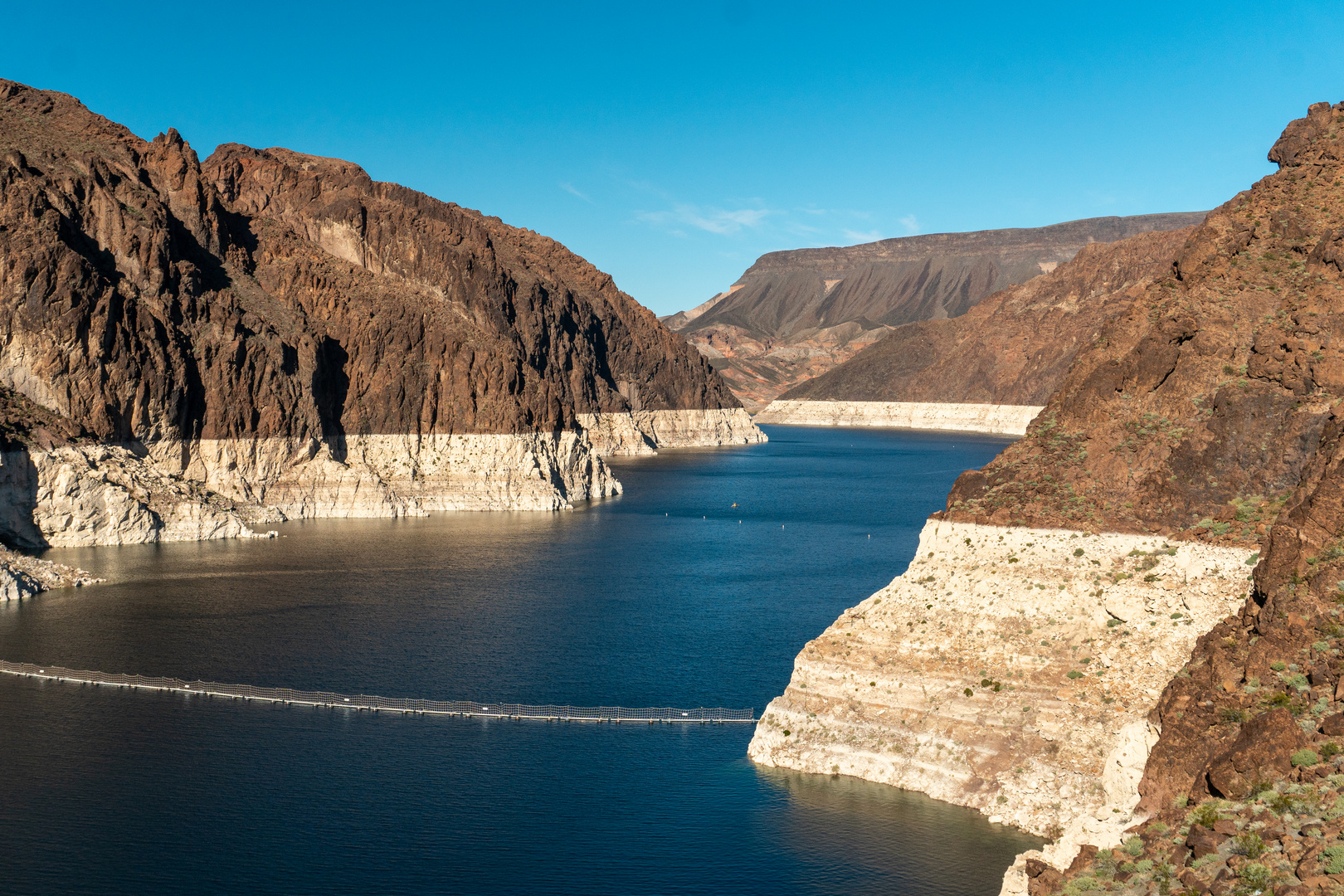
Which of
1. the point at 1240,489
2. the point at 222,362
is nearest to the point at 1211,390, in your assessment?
the point at 1240,489

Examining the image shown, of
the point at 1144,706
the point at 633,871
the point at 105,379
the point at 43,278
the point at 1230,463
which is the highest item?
the point at 43,278

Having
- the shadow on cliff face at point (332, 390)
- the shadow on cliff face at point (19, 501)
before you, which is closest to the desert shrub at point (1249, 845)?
the shadow on cliff face at point (19, 501)

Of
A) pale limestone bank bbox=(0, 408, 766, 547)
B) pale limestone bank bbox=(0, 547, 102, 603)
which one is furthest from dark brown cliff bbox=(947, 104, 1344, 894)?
pale limestone bank bbox=(0, 408, 766, 547)

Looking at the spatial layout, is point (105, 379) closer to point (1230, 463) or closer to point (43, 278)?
point (43, 278)

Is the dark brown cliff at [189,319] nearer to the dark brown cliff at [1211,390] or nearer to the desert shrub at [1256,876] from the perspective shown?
the dark brown cliff at [1211,390]

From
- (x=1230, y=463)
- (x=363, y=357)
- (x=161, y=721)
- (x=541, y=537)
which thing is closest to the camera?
(x=1230, y=463)

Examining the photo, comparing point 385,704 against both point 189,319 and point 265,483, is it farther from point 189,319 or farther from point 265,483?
point 189,319

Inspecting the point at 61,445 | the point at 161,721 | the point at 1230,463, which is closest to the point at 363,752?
the point at 161,721
